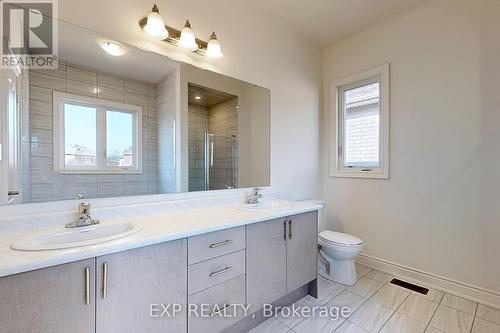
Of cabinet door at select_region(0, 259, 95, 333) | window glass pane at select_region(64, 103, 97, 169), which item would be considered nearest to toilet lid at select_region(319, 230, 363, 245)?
cabinet door at select_region(0, 259, 95, 333)

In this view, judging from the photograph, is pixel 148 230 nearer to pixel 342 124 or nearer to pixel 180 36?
pixel 180 36

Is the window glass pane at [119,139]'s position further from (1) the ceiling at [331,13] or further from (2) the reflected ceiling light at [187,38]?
(1) the ceiling at [331,13]

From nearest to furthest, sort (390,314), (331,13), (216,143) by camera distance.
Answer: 1. (390,314)
2. (216,143)
3. (331,13)

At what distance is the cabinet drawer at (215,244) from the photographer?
1180mm

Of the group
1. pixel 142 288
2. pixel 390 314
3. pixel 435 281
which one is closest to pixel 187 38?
pixel 142 288

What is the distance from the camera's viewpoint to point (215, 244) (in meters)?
1.26

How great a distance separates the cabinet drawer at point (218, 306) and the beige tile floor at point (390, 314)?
310 millimetres

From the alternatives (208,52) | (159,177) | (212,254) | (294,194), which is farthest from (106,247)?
(294,194)

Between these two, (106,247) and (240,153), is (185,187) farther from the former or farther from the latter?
(106,247)

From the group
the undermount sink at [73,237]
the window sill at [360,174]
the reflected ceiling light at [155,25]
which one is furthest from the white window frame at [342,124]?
the undermount sink at [73,237]

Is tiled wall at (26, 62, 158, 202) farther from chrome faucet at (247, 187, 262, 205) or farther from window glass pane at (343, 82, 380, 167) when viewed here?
window glass pane at (343, 82, 380, 167)

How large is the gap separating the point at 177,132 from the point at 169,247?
87cm

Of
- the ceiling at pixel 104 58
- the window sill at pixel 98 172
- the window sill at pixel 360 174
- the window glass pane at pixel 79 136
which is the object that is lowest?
the window sill at pixel 360 174

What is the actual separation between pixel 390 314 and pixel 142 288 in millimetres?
1718
